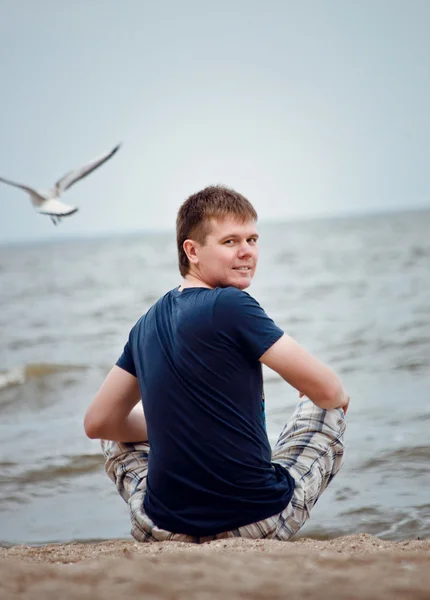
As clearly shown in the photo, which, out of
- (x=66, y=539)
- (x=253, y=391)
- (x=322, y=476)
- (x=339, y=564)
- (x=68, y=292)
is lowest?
(x=68, y=292)

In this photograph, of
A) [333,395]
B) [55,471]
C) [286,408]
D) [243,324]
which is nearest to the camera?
[243,324]

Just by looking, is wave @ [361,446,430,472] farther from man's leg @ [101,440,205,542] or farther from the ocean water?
man's leg @ [101,440,205,542]

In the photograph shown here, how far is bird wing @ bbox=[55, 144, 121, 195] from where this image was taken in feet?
17.8

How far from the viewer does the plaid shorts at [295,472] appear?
9.50 feet

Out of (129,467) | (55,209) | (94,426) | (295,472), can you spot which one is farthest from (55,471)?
(295,472)

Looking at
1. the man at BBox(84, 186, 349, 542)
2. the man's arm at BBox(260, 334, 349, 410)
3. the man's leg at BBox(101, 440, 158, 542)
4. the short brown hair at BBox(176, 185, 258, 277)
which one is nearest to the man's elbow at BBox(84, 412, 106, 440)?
the man's leg at BBox(101, 440, 158, 542)

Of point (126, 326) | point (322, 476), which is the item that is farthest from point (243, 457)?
point (126, 326)

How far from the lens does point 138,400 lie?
3262mm

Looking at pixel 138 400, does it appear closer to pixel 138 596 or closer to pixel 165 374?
pixel 165 374

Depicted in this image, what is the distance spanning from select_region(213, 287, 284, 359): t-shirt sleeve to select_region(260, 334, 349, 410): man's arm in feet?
0.11

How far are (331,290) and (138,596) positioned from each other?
15.9 metres

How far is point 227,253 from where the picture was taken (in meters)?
2.95

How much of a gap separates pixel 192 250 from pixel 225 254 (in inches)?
5.1

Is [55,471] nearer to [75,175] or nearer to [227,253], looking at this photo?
[75,175]
